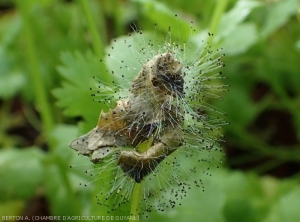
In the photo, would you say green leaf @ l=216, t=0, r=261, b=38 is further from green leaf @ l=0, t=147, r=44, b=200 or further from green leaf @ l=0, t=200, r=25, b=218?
green leaf @ l=0, t=200, r=25, b=218

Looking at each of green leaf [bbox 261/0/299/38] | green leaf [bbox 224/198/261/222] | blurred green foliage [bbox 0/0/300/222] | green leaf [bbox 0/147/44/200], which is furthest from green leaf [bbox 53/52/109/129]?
green leaf [bbox 261/0/299/38]

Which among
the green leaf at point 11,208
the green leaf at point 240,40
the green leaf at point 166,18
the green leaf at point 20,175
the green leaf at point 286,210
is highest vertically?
the green leaf at point 166,18

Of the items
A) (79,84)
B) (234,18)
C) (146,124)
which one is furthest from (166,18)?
(146,124)

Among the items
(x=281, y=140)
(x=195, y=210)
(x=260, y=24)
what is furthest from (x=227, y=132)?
(x=195, y=210)

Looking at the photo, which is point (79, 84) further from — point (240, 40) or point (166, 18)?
point (240, 40)

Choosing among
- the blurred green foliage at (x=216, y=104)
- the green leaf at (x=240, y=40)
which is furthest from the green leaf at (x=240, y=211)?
the green leaf at (x=240, y=40)

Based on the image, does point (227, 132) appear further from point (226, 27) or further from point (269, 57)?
point (226, 27)

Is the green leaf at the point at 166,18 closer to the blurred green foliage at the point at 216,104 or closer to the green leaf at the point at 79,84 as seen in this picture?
the blurred green foliage at the point at 216,104

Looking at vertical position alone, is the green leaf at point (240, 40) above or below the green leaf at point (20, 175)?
above

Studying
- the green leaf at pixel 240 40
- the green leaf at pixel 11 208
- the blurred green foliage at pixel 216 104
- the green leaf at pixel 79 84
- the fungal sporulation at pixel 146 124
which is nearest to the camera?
the fungal sporulation at pixel 146 124
